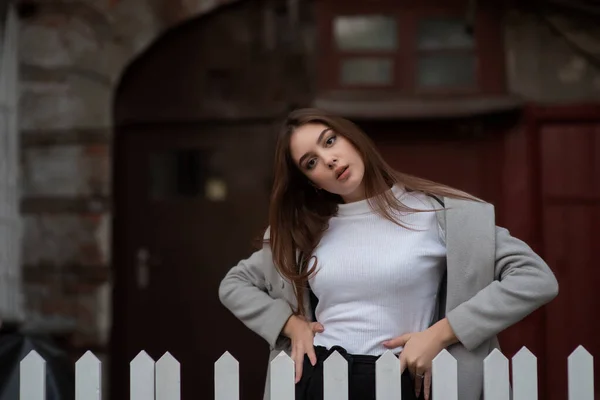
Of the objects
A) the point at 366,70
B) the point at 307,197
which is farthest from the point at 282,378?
the point at 366,70

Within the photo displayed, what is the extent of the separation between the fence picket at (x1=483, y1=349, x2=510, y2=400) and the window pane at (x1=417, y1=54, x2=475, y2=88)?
290 cm

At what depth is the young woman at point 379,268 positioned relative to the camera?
2.14 metres

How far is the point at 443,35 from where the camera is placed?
488 cm

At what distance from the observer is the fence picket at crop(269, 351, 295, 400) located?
7.23 feet

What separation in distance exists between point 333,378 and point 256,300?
0.37m

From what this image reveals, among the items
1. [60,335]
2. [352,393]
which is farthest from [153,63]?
[352,393]

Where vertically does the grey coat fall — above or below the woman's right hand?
above

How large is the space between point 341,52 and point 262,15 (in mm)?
479

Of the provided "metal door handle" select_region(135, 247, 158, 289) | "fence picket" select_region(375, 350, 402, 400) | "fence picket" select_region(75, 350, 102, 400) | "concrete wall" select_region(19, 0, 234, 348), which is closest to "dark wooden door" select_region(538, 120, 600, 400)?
"concrete wall" select_region(19, 0, 234, 348)

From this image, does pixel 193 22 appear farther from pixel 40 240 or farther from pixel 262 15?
pixel 40 240

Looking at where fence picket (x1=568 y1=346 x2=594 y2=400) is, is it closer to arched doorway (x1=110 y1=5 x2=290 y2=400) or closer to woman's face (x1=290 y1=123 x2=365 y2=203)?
woman's face (x1=290 y1=123 x2=365 y2=203)

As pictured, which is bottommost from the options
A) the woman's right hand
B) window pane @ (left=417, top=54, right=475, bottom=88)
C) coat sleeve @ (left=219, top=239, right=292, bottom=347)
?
the woman's right hand

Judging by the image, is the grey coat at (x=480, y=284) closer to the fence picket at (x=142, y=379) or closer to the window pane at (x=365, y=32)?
the fence picket at (x=142, y=379)

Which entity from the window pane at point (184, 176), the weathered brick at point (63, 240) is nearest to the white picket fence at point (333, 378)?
the weathered brick at point (63, 240)
